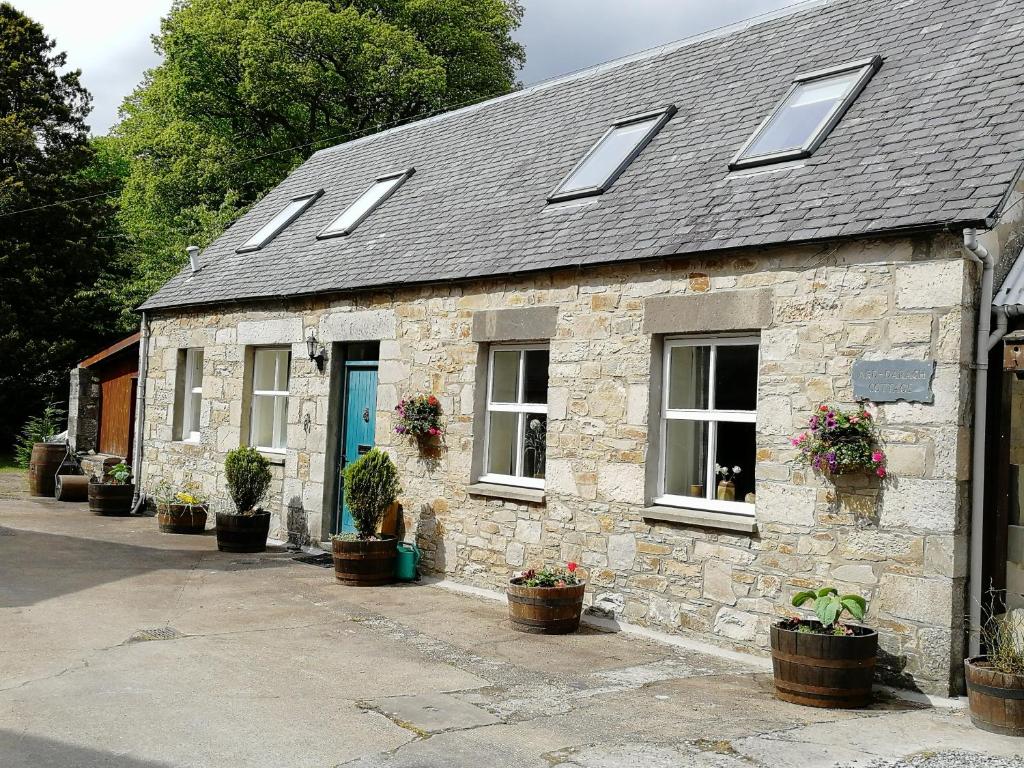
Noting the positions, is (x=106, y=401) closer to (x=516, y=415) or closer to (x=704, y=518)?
(x=516, y=415)

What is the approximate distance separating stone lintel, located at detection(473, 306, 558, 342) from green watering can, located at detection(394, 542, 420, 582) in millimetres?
2287

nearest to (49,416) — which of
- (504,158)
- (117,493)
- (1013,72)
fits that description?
(117,493)

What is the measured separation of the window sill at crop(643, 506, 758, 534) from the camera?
7.34 metres

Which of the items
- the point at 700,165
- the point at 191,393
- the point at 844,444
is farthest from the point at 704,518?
the point at 191,393

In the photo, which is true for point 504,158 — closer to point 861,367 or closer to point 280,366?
point 280,366

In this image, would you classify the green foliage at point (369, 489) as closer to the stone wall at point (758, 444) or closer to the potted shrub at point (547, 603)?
the stone wall at point (758, 444)

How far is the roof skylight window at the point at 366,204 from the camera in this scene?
13.1m

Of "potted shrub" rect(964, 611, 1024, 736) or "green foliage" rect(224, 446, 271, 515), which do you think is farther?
"green foliage" rect(224, 446, 271, 515)

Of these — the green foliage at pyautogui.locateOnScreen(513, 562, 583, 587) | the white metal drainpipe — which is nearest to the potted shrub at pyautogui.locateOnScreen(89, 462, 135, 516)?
the white metal drainpipe

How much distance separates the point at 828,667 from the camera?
6.04m

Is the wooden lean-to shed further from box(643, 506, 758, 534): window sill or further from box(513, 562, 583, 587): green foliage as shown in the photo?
box(643, 506, 758, 534): window sill

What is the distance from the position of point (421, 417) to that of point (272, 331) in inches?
139

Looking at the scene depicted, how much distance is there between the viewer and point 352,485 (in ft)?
32.4

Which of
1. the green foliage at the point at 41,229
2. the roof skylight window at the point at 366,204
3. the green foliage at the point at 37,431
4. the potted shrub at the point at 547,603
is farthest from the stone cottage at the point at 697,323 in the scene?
the green foliage at the point at 41,229
